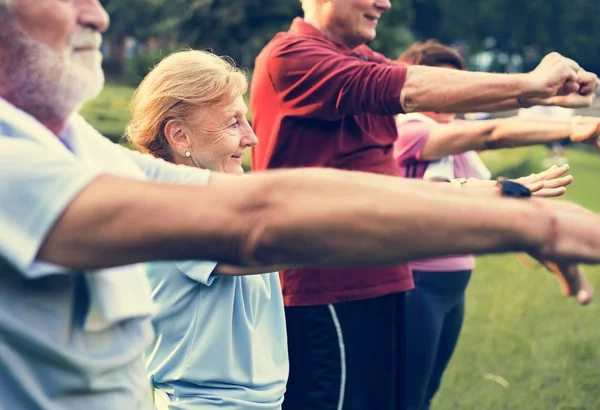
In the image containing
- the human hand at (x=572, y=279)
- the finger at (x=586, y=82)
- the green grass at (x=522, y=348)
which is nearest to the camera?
the human hand at (x=572, y=279)

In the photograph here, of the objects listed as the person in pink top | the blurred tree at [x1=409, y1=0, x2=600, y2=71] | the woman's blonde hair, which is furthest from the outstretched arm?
the blurred tree at [x1=409, y1=0, x2=600, y2=71]

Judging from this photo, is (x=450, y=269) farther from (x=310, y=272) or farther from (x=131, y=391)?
(x=131, y=391)

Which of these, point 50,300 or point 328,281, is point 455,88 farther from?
point 50,300

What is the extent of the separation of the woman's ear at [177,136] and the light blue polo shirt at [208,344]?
45 cm

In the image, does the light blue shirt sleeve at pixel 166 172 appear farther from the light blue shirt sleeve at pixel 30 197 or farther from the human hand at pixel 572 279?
the human hand at pixel 572 279

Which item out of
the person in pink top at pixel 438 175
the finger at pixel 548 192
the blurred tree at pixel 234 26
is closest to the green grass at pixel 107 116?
the blurred tree at pixel 234 26

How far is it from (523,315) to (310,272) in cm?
432

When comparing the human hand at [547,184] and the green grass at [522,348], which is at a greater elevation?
the human hand at [547,184]

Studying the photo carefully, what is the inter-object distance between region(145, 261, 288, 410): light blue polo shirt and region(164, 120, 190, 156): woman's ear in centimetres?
45

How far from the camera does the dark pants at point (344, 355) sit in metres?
3.10

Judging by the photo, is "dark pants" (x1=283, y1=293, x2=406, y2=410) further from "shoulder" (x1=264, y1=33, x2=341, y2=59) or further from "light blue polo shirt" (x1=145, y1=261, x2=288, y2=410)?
"shoulder" (x1=264, y1=33, x2=341, y2=59)

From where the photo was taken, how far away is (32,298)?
1.29 m

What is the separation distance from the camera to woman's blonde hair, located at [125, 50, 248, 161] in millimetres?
2650

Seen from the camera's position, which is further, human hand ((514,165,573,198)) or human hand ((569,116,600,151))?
human hand ((569,116,600,151))
